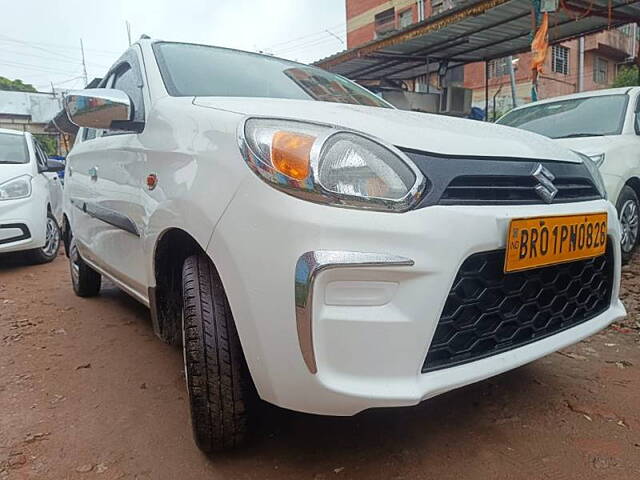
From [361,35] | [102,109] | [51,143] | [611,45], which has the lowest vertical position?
[102,109]

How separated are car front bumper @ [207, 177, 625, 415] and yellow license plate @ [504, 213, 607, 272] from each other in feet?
0.28

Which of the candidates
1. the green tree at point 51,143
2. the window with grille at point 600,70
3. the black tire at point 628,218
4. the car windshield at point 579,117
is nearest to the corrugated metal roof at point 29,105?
the green tree at point 51,143

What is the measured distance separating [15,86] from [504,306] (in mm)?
42617

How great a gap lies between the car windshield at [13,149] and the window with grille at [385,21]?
1813 cm

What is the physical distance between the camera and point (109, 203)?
2.31 metres

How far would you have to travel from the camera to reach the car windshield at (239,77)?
2004 mm

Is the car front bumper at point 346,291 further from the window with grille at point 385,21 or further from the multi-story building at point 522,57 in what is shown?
the window with grille at point 385,21

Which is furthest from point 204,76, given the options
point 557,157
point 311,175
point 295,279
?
point 557,157

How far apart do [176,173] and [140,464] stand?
2.98ft

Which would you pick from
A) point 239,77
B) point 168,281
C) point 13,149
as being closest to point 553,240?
point 168,281

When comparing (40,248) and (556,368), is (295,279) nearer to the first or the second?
(556,368)

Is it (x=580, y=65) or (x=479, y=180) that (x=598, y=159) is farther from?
(x=580, y=65)

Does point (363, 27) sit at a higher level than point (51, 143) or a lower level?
higher

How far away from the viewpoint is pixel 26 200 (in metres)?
4.77
